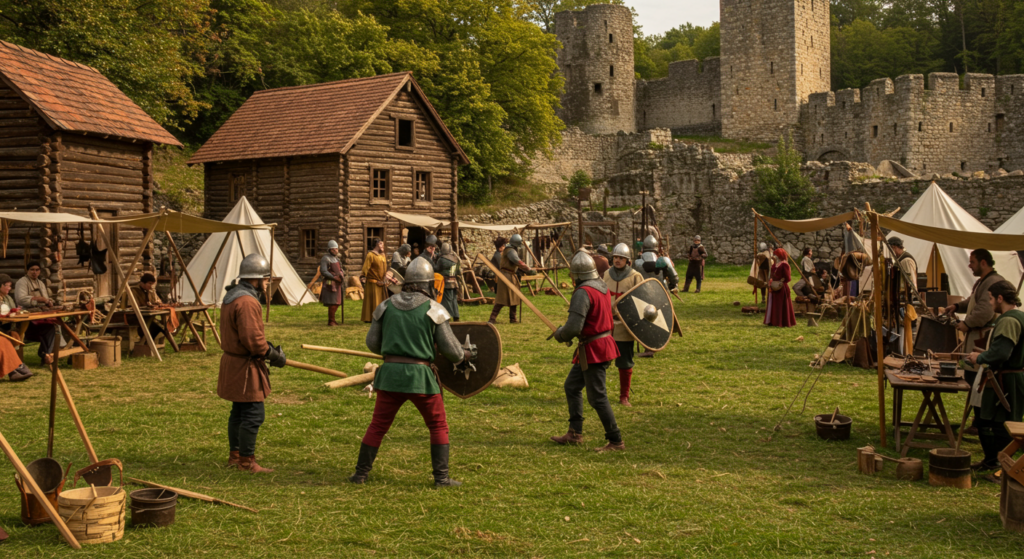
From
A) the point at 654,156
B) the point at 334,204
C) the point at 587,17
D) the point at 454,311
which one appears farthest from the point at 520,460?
the point at 587,17

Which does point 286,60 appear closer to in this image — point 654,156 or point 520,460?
point 654,156

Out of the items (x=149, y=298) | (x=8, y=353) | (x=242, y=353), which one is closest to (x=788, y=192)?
(x=149, y=298)

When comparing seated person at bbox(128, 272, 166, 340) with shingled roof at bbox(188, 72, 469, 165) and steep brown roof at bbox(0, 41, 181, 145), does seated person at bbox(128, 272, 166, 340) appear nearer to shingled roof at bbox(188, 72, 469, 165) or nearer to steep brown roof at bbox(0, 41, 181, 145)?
steep brown roof at bbox(0, 41, 181, 145)

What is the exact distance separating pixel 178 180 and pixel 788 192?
70.4 ft

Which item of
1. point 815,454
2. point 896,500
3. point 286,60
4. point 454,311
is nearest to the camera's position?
point 896,500

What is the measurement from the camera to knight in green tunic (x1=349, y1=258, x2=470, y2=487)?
18.0 feet

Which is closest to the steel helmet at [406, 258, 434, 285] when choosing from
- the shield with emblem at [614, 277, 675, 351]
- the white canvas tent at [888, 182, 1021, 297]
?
the shield with emblem at [614, 277, 675, 351]

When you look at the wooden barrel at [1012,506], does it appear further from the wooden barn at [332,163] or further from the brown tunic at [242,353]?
the wooden barn at [332,163]

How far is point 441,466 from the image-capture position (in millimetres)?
5641

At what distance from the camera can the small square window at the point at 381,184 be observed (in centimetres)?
2388

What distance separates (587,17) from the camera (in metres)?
45.8

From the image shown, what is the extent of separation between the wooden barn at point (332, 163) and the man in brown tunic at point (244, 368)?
1654 cm

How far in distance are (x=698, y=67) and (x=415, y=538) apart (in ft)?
150

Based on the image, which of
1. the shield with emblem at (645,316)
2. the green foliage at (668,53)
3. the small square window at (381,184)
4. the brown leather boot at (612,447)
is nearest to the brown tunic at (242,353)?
the brown leather boot at (612,447)
